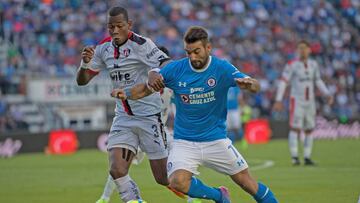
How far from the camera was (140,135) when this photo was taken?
1123 centimetres

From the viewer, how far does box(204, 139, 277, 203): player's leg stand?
10125mm

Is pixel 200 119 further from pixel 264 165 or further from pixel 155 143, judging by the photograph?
pixel 264 165

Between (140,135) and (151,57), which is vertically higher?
(151,57)

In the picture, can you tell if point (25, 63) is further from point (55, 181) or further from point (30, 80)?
point (55, 181)

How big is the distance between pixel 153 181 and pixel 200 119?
7016 millimetres

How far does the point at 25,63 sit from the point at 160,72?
69.7ft

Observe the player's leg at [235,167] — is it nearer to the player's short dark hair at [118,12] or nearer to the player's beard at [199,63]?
the player's beard at [199,63]

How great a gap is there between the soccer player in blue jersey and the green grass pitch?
9.55 ft

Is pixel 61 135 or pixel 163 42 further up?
pixel 163 42

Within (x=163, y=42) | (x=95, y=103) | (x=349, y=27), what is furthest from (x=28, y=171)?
(x=349, y=27)

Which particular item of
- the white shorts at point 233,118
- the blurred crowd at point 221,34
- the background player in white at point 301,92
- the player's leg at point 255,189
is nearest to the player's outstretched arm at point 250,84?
the player's leg at point 255,189

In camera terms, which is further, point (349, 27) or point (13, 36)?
point (349, 27)

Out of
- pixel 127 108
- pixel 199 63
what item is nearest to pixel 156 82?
pixel 199 63

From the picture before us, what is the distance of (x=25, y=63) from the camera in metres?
30.8
